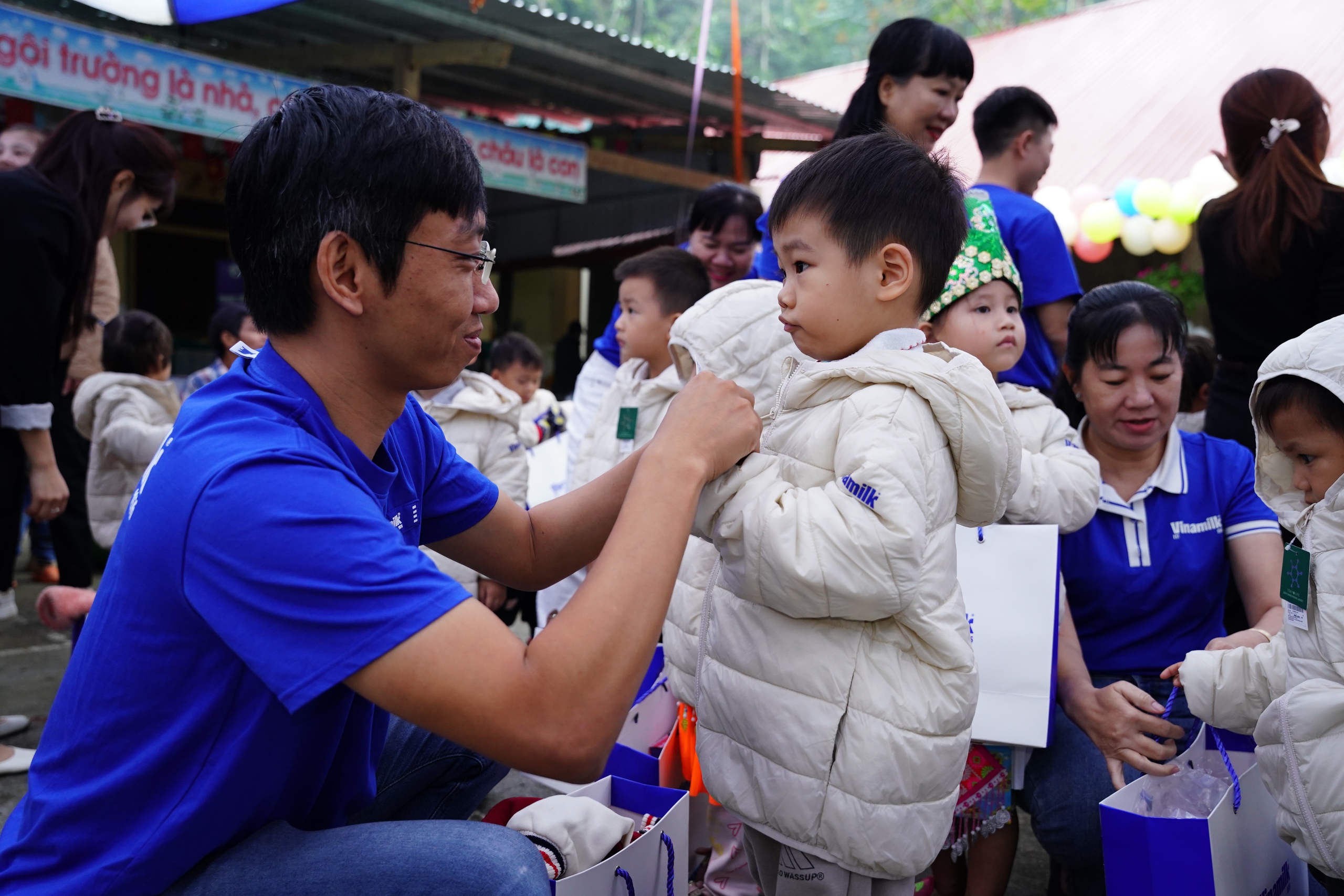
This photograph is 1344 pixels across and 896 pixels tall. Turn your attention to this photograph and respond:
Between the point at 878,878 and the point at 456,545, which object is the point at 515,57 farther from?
the point at 878,878

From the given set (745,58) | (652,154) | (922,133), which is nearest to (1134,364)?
(922,133)

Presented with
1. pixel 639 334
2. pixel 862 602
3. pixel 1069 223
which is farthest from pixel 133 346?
pixel 1069 223

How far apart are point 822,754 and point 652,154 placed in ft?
32.6

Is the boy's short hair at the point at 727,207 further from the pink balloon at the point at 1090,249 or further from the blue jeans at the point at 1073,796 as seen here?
the pink balloon at the point at 1090,249

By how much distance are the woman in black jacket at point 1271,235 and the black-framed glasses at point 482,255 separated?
218cm

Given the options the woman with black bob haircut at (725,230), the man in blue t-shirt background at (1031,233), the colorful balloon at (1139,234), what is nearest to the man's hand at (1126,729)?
the man in blue t-shirt background at (1031,233)

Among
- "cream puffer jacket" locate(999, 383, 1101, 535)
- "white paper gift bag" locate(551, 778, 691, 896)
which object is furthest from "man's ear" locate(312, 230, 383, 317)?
"cream puffer jacket" locate(999, 383, 1101, 535)

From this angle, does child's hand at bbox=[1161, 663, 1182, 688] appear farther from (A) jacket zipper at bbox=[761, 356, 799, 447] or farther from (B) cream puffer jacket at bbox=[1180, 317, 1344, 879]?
(A) jacket zipper at bbox=[761, 356, 799, 447]

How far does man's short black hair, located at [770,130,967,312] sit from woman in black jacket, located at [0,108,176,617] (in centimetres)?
243

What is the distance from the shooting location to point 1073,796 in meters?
1.99

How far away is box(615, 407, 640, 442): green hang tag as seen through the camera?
2967 millimetres

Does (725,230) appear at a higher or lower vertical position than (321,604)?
higher

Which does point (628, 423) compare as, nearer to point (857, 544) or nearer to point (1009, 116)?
point (1009, 116)

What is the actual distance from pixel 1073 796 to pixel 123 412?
4097 mm
